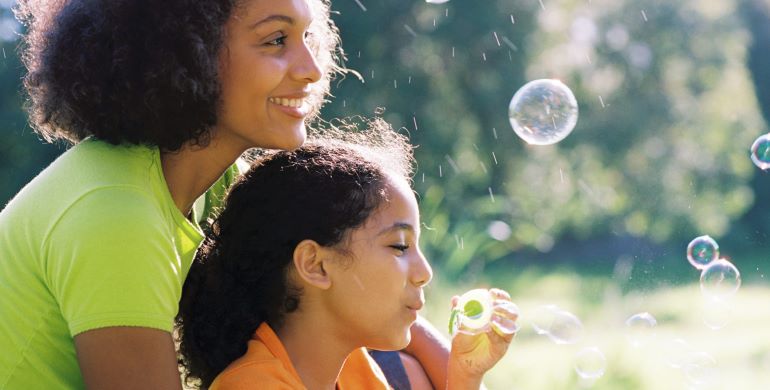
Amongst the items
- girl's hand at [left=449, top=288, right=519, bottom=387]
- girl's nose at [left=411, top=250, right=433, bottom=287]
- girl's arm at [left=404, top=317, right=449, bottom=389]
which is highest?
girl's nose at [left=411, top=250, right=433, bottom=287]

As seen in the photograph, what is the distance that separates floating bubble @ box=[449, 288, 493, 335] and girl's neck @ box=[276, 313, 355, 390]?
260mm

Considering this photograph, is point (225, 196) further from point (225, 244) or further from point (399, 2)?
point (399, 2)

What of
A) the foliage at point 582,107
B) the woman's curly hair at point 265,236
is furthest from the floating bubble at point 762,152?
the foliage at point 582,107

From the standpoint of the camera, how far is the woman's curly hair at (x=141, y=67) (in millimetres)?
2039

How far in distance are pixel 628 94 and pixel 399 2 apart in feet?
21.4

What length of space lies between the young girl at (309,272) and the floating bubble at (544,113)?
992 mm

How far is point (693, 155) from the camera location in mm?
16562

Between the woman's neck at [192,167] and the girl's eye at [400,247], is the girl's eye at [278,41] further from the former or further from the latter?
the girl's eye at [400,247]

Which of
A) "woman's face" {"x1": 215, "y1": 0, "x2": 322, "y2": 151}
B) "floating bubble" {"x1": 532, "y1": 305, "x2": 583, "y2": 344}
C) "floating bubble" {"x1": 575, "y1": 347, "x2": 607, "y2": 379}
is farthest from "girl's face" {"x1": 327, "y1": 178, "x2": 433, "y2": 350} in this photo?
"floating bubble" {"x1": 575, "y1": 347, "x2": 607, "y2": 379}

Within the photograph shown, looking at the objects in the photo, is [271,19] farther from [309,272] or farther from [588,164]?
[588,164]

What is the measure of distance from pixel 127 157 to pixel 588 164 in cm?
1527

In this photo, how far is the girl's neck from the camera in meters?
2.14

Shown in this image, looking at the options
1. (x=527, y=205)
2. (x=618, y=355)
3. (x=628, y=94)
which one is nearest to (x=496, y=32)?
(x=527, y=205)

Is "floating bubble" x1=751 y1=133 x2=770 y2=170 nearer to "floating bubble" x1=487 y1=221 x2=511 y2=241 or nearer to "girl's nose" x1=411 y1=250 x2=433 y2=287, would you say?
"girl's nose" x1=411 y1=250 x2=433 y2=287
